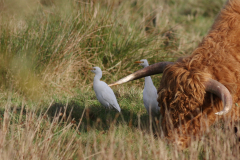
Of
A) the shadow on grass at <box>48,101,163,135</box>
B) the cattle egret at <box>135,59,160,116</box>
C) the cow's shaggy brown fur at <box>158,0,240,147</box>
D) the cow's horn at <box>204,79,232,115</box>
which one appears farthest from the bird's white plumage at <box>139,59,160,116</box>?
the cow's horn at <box>204,79,232,115</box>

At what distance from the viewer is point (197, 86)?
352 centimetres

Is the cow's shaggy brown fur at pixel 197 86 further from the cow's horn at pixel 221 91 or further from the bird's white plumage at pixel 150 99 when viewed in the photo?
the bird's white plumage at pixel 150 99

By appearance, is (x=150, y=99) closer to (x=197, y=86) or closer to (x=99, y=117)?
(x=99, y=117)

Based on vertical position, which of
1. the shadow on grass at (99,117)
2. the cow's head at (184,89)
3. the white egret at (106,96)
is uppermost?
the cow's head at (184,89)

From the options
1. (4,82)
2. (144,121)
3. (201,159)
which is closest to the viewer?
(201,159)

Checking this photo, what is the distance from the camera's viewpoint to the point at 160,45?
843 centimetres

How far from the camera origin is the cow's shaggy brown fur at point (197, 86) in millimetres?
3580

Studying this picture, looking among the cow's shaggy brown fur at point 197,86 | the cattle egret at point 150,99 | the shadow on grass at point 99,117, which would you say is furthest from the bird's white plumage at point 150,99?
the cow's shaggy brown fur at point 197,86

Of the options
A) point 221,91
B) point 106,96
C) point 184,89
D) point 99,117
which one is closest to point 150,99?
point 106,96

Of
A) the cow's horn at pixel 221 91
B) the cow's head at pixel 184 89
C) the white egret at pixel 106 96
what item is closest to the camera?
the cow's horn at pixel 221 91

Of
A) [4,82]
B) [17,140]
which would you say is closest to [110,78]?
[4,82]

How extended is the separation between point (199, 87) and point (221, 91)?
26cm

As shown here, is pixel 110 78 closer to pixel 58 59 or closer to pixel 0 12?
pixel 58 59

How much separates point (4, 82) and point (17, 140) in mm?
2624
